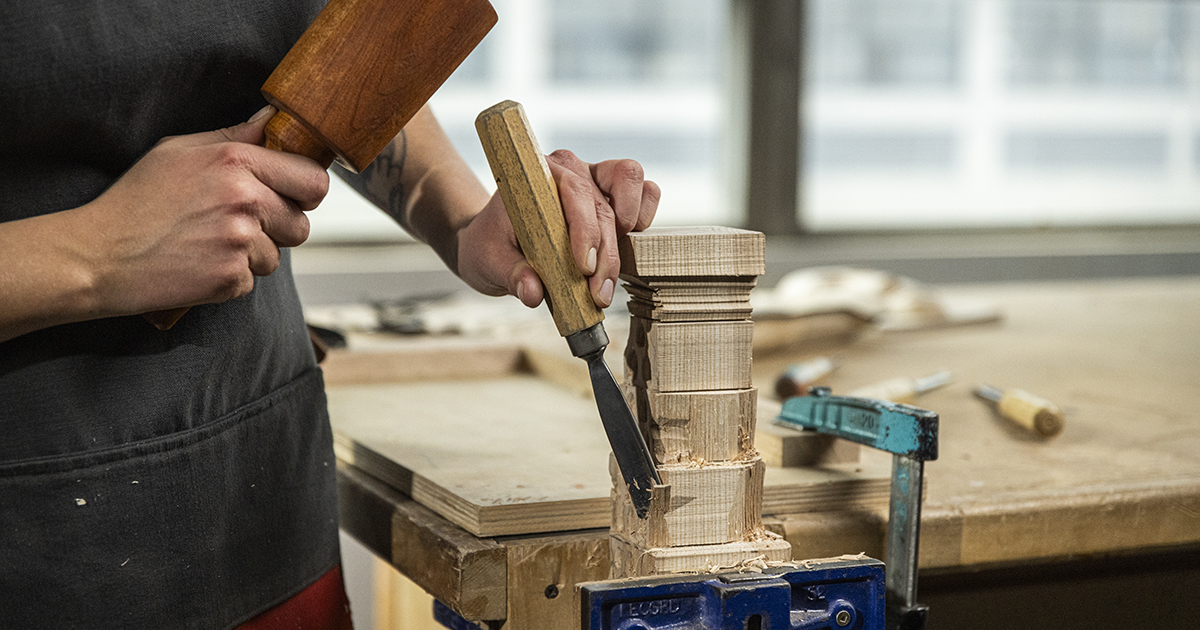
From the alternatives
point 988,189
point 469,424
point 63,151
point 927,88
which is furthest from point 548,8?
point 63,151

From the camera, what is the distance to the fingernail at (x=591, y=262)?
0.76 m

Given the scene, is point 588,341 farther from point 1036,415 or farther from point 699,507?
point 1036,415

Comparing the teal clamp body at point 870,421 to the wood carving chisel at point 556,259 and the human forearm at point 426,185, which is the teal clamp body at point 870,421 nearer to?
the wood carving chisel at point 556,259

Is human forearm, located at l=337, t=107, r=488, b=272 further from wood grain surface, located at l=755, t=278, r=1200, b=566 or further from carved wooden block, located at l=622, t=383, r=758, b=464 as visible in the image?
wood grain surface, located at l=755, t=278, r=1200, b=566

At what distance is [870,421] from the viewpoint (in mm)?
950

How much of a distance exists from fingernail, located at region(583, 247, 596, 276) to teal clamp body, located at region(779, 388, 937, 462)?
315 mm

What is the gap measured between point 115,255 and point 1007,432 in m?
1.05

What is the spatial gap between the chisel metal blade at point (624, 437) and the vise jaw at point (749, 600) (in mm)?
77

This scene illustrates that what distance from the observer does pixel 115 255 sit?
72 centimetres

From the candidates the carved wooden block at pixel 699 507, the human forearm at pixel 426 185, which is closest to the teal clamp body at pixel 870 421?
the carved wooden block at pixel 699 507

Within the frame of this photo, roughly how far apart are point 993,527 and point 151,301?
29.5 inches

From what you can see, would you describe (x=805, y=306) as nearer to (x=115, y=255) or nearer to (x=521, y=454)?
(x=521, y=454)

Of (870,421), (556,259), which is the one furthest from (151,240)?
(870,421)

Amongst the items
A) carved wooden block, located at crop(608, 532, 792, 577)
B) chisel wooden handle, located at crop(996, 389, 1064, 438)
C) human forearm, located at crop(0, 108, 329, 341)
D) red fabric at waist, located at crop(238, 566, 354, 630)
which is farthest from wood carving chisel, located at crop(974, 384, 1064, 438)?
human forearm, located at crop(0, 108, 329, 341)
